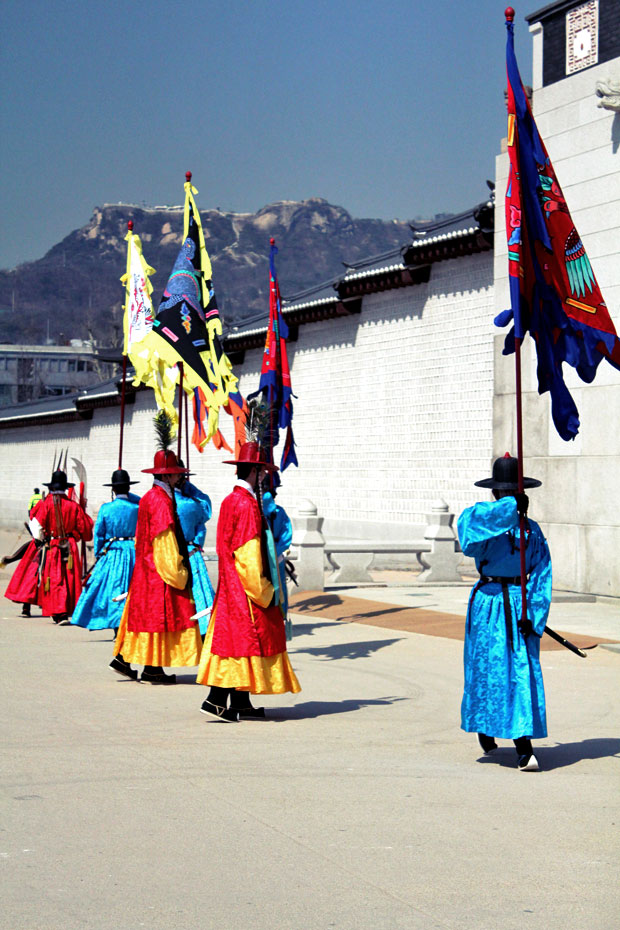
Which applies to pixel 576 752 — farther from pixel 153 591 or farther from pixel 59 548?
pixel 59 548

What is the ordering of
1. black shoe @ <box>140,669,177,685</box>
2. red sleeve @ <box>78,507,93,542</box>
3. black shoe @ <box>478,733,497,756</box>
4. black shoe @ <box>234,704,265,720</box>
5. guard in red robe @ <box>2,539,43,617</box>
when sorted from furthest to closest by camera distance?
guard in red robe @ <box>2,539,43,617</box>, red sleeve @ <box>78,507,93,542</box>, black shoe @ <box>140,669,177,685</box>, black shoe @ <box>234,704,265,720</box>, black shoe @ <box>478,733,497,756</box>

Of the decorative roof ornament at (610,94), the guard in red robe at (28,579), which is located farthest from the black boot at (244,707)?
the decorative roof ornament at (610,94)

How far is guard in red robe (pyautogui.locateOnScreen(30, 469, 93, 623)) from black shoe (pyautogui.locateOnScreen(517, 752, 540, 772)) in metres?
8.65

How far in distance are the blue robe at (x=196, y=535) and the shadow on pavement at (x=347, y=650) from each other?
171cm

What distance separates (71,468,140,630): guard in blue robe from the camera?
11.7 meters

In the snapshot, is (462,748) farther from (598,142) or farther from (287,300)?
(287,300)

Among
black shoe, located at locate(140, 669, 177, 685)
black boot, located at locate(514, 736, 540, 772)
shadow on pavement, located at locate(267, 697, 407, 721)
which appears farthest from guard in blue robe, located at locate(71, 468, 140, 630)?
black boot, located at locate(514, 736, 540, 772)

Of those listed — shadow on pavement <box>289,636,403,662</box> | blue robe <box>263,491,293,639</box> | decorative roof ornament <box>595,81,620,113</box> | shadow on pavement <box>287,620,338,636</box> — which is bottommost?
shadow on pavement <box>287,620,338,636</box>

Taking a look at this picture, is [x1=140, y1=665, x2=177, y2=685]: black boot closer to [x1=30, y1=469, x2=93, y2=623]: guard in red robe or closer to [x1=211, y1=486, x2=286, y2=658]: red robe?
[x1=211, y1=486, x2=286, y2=658]: red robe

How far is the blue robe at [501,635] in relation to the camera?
6.44 metres

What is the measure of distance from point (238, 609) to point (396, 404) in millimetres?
16117

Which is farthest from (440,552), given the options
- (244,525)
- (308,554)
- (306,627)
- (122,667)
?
(244,525)

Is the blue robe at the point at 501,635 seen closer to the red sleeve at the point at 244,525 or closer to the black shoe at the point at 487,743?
the black shoe at the point at 487,743

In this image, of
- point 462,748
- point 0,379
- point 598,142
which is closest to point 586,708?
point 462,748
